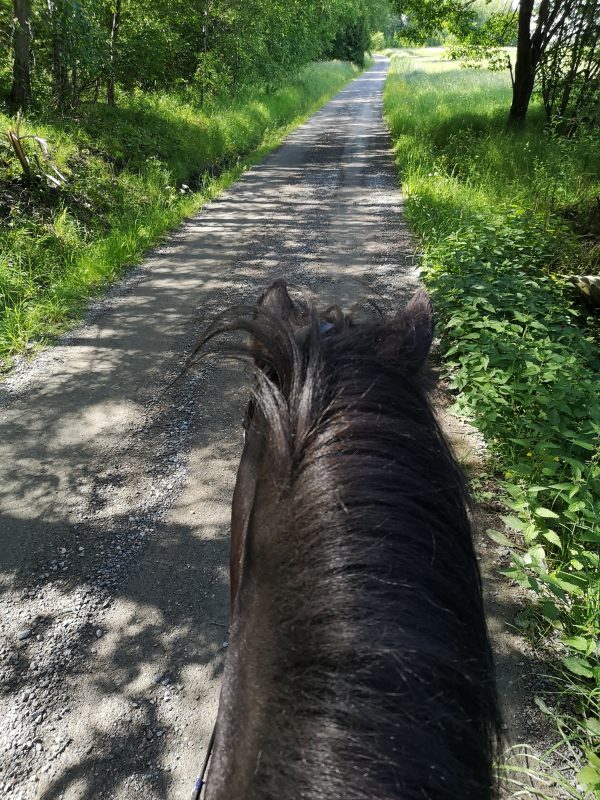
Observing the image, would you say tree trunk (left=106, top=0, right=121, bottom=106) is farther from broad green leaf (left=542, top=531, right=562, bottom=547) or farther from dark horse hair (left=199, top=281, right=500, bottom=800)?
dark horse hair (left=199, top=281, right=500, bottom=800)

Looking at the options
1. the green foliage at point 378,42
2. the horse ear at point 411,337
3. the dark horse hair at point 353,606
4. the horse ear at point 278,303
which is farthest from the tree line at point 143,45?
Answer: the green foliage at point 378,42

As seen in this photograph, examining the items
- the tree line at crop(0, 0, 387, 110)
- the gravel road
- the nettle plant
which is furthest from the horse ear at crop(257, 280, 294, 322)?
the tree line at crop(0, 0, 387, 110)

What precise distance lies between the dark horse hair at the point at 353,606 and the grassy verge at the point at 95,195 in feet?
13.2

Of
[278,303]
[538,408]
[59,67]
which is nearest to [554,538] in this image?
[538,408]

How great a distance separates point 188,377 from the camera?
411 centimetres

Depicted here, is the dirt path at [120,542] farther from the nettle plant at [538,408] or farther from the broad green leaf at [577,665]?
the broad green leaf at [577,665]

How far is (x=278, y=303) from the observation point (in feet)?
4.16

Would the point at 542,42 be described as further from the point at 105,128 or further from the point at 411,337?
the point at 411,337

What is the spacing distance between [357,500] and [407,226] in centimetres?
763

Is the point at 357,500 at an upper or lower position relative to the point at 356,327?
lower

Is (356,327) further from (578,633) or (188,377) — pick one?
(188,377)

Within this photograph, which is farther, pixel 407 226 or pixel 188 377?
pixel 407 226

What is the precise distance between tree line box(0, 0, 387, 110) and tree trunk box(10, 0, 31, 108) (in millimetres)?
13

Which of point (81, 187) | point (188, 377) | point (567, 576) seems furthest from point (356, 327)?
point (81, 187)
